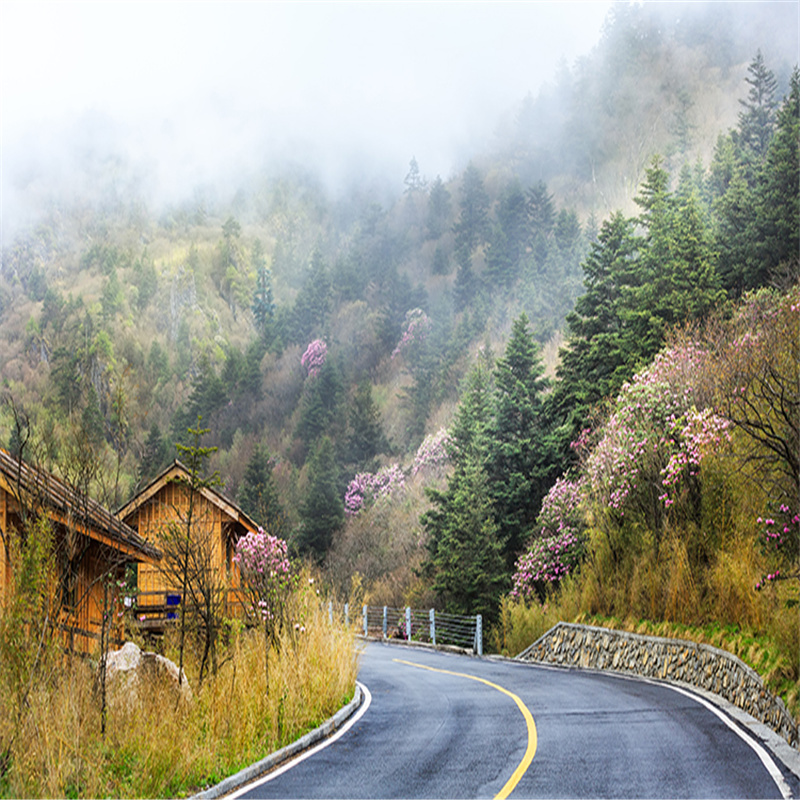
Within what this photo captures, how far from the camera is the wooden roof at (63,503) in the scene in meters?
9.73

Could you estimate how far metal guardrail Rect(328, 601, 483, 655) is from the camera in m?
32.7

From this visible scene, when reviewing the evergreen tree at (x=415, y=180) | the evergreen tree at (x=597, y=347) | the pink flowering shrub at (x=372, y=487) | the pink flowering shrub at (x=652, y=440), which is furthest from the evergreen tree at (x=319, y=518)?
the evergreen tree at (x=415, y=180)

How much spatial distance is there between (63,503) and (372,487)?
4861 centimetres

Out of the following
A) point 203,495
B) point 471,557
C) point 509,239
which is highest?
point 509,239

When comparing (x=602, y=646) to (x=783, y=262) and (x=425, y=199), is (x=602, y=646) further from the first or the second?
(x=425, y=199)

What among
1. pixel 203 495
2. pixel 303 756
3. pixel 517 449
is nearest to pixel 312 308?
pixel 517 449

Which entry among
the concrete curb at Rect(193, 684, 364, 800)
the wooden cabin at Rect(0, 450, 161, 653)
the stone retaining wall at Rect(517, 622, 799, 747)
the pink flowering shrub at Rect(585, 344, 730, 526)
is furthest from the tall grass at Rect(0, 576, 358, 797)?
the pink flowering shrub at Rect(585, 344, 730, 526)

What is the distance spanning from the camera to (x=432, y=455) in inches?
2192

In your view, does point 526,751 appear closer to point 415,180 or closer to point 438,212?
point 438,212

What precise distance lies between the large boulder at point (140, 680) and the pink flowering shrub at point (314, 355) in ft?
254

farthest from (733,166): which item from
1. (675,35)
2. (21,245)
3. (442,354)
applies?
(21,245)

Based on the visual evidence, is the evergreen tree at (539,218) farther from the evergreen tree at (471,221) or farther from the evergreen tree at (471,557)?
the evergreen tree at (471,557)

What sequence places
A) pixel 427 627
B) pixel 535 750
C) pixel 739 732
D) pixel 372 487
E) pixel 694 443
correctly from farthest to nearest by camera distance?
pixel 372 487
pixel 427 627
pixel 694 443
pixel 739 732
pixel 535 750

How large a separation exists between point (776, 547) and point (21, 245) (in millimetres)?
164853
